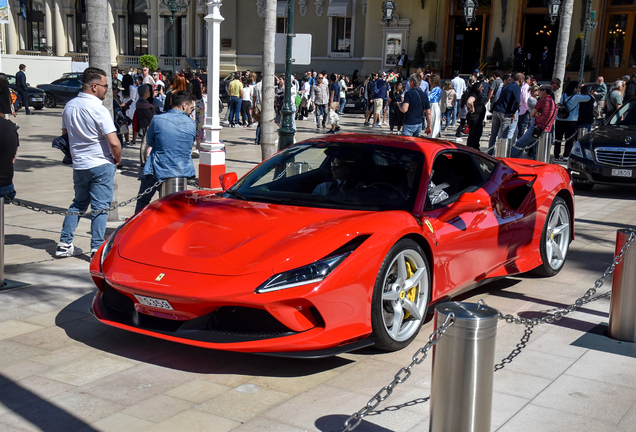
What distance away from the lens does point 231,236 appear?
450 centimetres

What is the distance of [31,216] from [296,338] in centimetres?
657

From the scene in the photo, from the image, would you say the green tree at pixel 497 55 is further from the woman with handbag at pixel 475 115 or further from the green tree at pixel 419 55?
the woman with handbag at pixel 475 115

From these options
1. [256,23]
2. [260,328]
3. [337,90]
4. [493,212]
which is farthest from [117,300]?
[256,23]

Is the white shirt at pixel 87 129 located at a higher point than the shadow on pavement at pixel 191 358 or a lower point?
higher

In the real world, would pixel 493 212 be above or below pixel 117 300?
above

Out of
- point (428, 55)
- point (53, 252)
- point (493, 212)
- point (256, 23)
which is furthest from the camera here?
point (256, 23)

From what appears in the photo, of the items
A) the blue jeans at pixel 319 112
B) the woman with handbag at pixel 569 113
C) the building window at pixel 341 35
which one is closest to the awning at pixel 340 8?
the building window at pixel 341 35

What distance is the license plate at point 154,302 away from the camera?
4172 mm

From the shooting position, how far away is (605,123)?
1320 cm

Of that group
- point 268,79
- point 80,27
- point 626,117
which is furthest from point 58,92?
point 80,27

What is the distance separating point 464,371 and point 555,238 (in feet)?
13.8

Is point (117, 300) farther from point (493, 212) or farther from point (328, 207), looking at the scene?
point (493, 212)

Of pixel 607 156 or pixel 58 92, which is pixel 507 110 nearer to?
pixel 607 156

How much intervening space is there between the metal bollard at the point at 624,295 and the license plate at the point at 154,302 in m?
3.16
